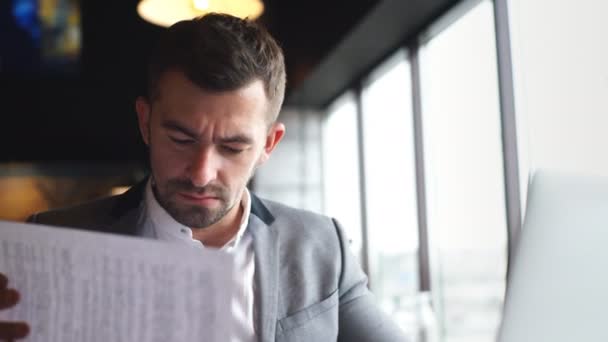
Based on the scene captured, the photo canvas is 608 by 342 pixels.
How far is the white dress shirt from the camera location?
1.04 meters

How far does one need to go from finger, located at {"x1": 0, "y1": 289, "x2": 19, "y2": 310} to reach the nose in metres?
0.39

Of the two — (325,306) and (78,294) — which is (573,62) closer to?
(325,306)

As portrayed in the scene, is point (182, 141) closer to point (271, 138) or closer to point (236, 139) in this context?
point (236, 139)

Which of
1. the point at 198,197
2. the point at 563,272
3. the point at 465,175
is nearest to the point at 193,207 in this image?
the point at 198,197

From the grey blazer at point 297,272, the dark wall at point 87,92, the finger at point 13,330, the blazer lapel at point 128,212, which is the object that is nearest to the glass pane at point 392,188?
the dark wall at point 87,92

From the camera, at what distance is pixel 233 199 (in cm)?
109

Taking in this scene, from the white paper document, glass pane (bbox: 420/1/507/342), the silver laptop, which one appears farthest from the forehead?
glass pane (bbox: 420/1/507/342)

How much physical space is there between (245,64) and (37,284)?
1.76ft

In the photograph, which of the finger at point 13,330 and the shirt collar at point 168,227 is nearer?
the finger at point 13,330

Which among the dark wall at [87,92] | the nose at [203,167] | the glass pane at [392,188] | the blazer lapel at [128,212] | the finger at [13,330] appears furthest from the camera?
the dark wall at [87,92]

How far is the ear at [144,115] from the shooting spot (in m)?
1.14

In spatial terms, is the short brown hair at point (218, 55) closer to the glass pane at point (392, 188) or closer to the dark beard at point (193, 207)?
the dark beard at point (193, 207)

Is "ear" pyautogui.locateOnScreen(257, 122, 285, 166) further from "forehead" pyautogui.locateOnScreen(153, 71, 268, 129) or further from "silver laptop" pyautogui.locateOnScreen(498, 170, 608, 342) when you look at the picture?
"silver laptop" pyautogui.locateOnScreen(498, 170, 608, 342)

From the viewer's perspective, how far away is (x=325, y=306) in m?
1.11
